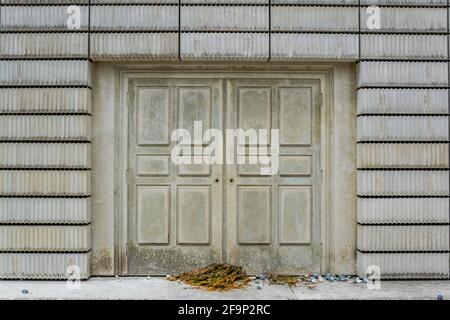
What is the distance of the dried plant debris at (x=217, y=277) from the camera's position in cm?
584

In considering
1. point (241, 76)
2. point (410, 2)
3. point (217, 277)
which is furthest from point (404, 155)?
point (217, 277)

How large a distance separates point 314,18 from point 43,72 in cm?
320

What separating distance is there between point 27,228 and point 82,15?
2.54m

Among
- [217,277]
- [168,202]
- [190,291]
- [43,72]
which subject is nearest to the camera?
[190,291]

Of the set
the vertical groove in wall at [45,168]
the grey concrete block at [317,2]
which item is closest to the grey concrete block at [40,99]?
the vertical groove in wall at [45,168]

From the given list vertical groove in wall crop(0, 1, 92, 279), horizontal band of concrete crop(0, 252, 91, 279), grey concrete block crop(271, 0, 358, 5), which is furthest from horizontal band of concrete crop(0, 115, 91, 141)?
grey concrete block crop(271, 0, 358, 5)

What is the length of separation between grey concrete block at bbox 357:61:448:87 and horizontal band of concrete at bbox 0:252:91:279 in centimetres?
389

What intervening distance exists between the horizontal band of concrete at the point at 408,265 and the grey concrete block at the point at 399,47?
2299 mm

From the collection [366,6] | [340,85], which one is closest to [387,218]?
[340,85]

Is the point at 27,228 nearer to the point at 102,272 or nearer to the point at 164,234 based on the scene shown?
the point at 102,272

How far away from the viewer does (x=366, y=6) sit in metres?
6.18

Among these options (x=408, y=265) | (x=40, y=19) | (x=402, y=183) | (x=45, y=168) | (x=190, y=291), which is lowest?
(x=190, y=291)

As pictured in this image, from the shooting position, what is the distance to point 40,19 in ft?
20.1

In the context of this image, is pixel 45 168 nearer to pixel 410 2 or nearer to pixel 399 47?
pixel 399 47
